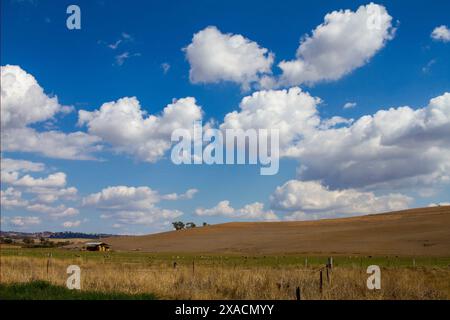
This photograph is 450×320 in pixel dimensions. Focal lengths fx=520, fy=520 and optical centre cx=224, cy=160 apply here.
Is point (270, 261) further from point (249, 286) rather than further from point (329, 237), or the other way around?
point (329, 237)

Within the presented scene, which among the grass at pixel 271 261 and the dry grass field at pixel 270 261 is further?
the grass at pixel 271 261

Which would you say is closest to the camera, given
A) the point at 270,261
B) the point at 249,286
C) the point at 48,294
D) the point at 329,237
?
the point at 48,294

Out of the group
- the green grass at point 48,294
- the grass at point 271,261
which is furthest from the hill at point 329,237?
the green grass at point 48,294

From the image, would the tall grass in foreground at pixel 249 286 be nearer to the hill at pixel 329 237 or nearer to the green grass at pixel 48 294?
the green grass at pixel 48 294

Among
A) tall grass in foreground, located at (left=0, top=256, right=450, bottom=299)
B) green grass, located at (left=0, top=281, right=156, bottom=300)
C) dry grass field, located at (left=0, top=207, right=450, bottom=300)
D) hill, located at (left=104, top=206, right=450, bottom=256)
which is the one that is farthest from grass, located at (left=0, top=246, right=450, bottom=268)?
green grass, located at (left=0, top=281, right=156, bottom=300)

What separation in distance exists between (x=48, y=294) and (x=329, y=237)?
4012 inches

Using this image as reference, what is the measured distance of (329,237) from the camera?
116 m

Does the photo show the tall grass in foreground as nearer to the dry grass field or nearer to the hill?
the dry grass field

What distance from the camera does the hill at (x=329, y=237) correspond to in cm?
9294

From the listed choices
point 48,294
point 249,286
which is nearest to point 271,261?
point 249,286

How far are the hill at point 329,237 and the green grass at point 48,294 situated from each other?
221ft

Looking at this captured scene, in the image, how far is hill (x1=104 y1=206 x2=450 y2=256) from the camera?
92.9m

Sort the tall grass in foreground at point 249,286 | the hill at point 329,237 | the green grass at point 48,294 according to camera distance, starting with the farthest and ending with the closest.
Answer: the hill at point 329,237
the tall grass in foreground at point 249,286
the green grass at point 48,294
